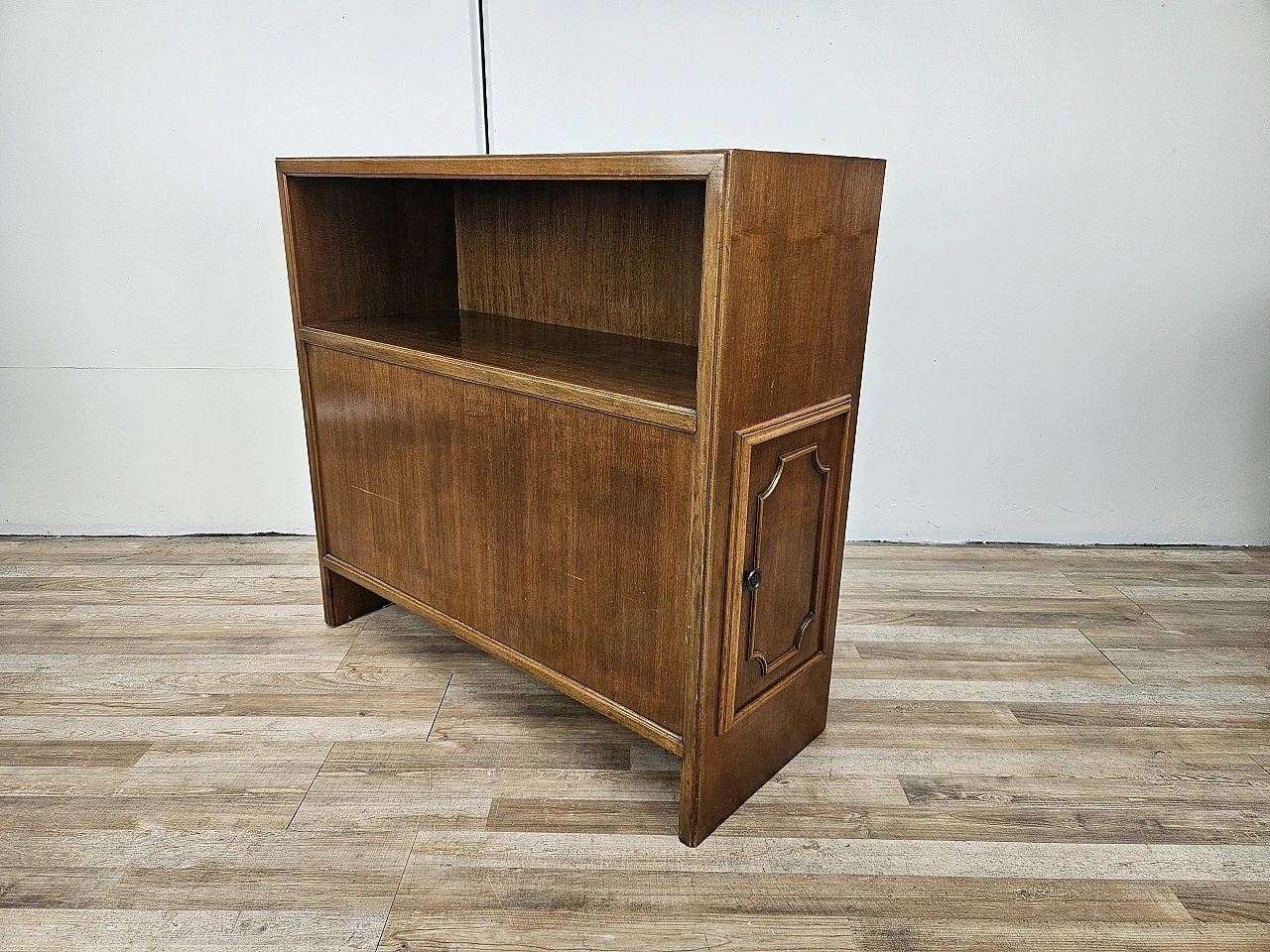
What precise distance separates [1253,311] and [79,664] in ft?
12.0

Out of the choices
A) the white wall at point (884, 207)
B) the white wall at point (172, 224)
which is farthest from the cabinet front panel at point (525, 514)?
the white wall at point (884, 207)

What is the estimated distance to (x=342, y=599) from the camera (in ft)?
8.55

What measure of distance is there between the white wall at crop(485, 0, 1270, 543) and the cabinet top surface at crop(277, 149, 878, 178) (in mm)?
1091

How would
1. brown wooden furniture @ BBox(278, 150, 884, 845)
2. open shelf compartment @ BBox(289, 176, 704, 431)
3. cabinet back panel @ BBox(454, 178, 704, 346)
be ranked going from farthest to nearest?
cabinet back panel @ BBox(454, 178, 704, 346) < open shelf compartment @ BBox(289, 176, 704, 431) < brown wooden furniture @ BBox(278, 150, 884, 845)

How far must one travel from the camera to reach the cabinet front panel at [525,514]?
1.67m

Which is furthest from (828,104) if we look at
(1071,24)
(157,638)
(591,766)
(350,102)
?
(157,638)

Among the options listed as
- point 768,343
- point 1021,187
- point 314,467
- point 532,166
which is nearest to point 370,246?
point 314,467

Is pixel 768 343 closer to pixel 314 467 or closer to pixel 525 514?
pixel 525 514

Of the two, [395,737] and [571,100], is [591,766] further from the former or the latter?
[571,100]

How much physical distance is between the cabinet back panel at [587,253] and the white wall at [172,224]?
2.43 ft

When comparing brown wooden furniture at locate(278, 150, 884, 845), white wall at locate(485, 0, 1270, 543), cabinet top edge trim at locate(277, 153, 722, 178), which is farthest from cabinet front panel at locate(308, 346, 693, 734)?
white wall at locate(485, 0, 1270, 543)

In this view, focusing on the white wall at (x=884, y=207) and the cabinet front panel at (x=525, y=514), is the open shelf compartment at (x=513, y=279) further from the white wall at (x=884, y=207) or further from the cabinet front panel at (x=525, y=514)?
the white wall at (x=884, y=207)

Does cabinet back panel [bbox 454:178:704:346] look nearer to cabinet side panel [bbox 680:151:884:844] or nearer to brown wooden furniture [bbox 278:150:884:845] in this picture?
brown wooden furniture [bbox 278:150:884:845]

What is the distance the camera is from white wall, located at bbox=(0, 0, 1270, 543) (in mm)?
2805
